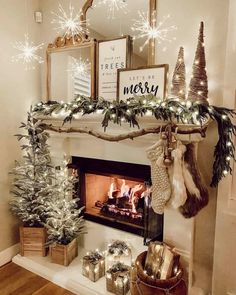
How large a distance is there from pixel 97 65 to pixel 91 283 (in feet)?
6.31

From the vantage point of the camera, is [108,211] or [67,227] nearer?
[67,227]

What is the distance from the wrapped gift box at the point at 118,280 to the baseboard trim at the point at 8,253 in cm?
116

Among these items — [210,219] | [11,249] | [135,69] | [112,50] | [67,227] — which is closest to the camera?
[210,219]

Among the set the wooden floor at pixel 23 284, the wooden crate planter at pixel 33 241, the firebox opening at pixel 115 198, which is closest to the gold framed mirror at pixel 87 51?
the firebox opening at pixel 115 198

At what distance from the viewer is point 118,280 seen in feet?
6.86

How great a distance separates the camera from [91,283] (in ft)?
7.36

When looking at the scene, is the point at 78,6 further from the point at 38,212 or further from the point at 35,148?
the point at 38,212

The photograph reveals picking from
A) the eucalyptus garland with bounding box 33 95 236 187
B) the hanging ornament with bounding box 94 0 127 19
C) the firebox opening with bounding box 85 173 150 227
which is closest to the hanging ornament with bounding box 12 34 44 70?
the hanging ornament with bounding box 94 0 127 19

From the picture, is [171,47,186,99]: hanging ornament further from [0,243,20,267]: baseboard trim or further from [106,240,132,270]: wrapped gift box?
[0,243,20,267]: baseboard trim

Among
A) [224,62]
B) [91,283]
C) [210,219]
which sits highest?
[224,62]

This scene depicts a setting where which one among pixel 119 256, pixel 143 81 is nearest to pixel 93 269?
pixel 119 256

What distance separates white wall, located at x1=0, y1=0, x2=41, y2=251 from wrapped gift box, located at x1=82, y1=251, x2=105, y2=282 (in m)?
0.93

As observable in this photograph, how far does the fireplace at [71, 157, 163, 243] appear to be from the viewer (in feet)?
7.56

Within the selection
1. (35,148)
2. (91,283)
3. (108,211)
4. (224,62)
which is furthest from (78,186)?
(224,62)
